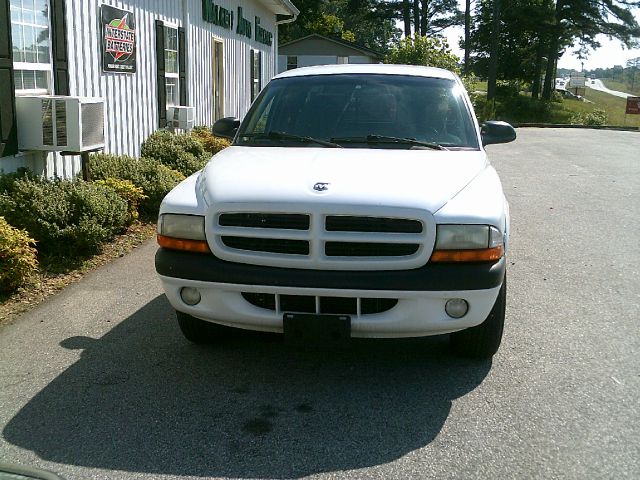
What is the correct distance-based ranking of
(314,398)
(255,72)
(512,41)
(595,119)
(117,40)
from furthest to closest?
(512,41) < (595,119) < (255,72) < (117,40) < (314,398)

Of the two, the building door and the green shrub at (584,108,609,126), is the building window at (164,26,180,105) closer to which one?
the building door

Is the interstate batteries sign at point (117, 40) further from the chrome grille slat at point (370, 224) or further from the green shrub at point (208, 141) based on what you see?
the chrome grille slat at point (370, 224)

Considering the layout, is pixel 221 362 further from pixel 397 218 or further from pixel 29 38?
pixel 29 38

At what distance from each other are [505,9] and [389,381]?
46671 mm

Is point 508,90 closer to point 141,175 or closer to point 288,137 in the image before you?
point 141,175

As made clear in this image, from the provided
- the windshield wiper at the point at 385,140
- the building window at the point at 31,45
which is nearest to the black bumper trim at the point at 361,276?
the windshield wiper at the point at 385,140

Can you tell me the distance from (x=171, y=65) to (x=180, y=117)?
1069 millimetres

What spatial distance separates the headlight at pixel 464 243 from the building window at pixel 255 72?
15.9 metres

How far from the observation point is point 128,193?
791 centimetres

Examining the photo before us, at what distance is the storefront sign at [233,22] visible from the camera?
13.9m

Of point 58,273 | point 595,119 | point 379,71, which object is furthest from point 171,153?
point 595,119

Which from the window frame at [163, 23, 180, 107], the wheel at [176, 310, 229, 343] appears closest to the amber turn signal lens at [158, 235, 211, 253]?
the wheel at [176, 310, 229, 343]

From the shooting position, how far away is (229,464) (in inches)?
129

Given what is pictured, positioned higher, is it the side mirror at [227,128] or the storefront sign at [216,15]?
the storefront sign at [216,15]
